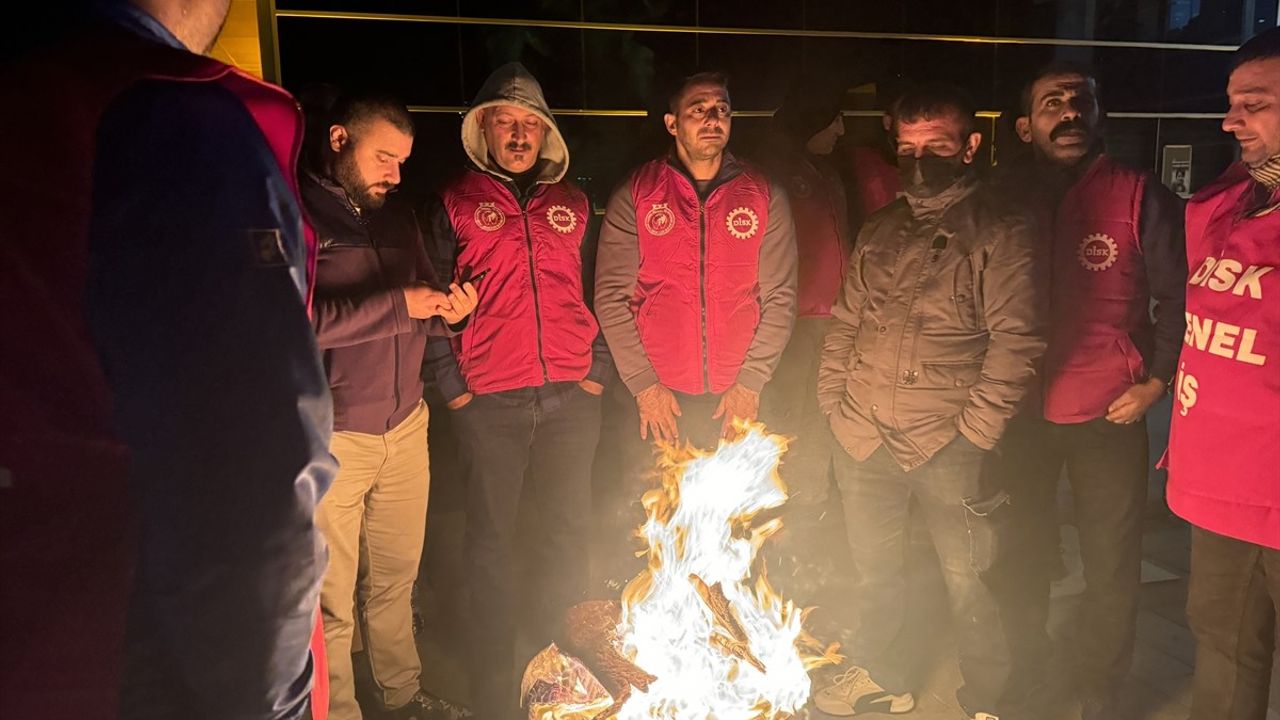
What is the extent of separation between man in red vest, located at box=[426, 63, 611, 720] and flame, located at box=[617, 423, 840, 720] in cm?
72

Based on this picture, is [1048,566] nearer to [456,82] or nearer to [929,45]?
[929,45]

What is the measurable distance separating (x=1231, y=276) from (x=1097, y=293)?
0.93 m

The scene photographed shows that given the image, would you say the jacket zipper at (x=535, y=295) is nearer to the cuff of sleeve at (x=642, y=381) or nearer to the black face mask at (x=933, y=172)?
the cuff of sleeve at (x=642, y=381)

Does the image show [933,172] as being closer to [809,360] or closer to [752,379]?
[752,379]

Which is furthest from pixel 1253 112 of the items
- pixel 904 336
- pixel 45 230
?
pixel 45 230

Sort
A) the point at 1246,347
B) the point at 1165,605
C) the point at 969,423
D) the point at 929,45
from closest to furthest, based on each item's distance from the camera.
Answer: the point at 1246,347 → the point at 969,423 → the point at 1165,605 → the point at 929,45

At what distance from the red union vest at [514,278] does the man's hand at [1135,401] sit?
276 cm

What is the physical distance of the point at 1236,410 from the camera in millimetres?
3084

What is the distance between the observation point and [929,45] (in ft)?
20.8

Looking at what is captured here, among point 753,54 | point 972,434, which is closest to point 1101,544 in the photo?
point 972,434

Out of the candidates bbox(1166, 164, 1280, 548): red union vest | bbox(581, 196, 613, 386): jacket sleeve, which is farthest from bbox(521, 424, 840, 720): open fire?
bbox(1166, 164, 1280, 548): red union vest

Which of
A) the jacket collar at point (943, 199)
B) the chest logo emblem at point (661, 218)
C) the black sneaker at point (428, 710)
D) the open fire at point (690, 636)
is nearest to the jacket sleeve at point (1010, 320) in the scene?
the jacket collar at point (943, 199)

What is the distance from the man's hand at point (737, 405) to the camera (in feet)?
15.2

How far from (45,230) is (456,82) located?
14.3 ft
